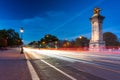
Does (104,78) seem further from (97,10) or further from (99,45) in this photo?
(97,10)

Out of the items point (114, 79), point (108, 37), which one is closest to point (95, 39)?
point (108, 37)

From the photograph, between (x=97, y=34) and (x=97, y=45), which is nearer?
(x=97, y=45)

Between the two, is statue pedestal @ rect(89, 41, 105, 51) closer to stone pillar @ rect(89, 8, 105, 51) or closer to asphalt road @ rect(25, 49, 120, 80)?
stone pillar @ rect(89, 8, 105, 51)

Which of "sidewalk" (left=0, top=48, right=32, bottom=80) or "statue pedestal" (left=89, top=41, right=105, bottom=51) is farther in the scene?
"statue pedestal" (left=89, top=41, right=105, bottom=51)

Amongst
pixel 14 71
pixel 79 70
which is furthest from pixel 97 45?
pixel 14 71

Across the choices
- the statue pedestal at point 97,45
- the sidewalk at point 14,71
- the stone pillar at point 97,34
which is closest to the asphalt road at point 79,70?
the sidewalk at point 14,71

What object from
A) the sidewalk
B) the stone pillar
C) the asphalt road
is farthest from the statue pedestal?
the sidewalk

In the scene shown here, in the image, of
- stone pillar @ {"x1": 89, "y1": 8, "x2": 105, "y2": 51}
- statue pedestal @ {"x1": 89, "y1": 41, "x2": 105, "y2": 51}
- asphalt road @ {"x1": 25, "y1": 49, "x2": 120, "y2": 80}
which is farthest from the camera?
stone pillar @ {"x1": 89, "y1": 8, "x2": 105, "y2": 51}

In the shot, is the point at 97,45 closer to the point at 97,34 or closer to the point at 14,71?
the point at 97,34

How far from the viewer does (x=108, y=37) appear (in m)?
131

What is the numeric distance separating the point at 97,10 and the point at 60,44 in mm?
96381

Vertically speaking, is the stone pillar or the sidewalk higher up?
the stone pillar

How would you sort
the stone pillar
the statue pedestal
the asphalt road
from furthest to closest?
the stone pillar → the statue pedestal → the asphalt road

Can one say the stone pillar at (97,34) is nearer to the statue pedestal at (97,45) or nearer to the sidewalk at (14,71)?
the statue pedestal at (97,45)
